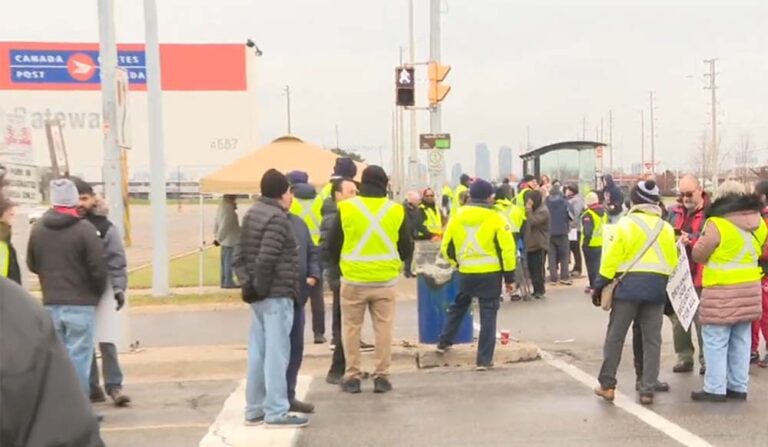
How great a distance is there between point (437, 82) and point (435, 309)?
948 centimetres

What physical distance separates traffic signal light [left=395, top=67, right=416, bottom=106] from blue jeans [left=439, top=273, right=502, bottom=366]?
9433 millimetres

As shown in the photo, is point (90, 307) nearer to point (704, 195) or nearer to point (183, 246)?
point (704, 195)

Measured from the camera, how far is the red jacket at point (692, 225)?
8.16 m

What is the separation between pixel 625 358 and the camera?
31.8 feet

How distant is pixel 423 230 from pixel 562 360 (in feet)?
21.9

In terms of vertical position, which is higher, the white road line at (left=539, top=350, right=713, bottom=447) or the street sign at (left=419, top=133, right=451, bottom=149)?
the street sign at (left=419, top=133, right=451, bottom=149)

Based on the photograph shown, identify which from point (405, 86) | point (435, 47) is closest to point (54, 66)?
point (435, 47)

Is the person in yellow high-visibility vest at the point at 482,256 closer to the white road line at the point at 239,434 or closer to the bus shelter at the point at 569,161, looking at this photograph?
the white road line at the point at 239,434

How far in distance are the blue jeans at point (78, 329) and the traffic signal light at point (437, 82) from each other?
1208 cm

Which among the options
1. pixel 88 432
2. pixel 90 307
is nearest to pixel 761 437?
pixel 90 307

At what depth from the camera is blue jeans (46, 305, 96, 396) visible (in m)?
6.99

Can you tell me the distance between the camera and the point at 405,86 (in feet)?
59.5

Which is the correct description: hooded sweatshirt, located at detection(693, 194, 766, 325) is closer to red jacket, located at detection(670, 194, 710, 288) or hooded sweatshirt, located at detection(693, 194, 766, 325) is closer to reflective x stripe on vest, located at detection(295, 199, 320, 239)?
red jacket, located at detection(670, 194, 710, 288)

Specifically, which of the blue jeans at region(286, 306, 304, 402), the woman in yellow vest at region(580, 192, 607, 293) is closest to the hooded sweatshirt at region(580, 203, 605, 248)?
the woman in yellow vest at region(580, 192, 607, 293)
